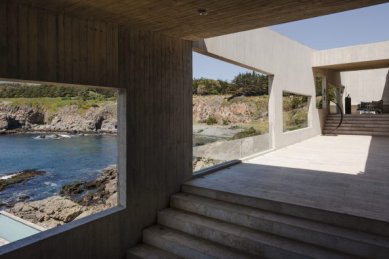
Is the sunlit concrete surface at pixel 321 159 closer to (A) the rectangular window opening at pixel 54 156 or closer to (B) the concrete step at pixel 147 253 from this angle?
(B) the concrete step at pixel 147 253

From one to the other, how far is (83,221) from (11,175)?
11026mm

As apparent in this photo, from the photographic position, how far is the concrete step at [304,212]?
10.5 feet

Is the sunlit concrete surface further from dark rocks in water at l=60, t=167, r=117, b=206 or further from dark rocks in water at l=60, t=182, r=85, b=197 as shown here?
dark rocks in water at l=60, t=182, r=85, b=197

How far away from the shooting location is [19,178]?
36.9ft

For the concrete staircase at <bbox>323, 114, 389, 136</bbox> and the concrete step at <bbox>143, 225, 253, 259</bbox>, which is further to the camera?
the concrete staircase at <bbox>323, 114, 389, 136</bbox>

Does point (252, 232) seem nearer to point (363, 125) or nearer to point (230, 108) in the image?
point (363, 125)

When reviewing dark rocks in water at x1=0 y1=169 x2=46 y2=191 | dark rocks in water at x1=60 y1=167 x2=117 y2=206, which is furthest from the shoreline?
dark rocks in water at x1=60 y1=167 x2=117 y2=206

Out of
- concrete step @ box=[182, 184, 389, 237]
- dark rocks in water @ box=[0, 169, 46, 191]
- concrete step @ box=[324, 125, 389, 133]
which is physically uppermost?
concrete step @ box=[324, 125, 389, 133]

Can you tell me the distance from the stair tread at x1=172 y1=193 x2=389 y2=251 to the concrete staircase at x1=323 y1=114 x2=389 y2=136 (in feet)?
37.9

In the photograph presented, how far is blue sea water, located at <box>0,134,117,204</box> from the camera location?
32.6 ft

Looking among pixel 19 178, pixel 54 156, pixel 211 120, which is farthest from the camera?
pixel 211 120

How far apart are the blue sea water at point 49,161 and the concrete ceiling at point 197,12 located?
24.6 ft

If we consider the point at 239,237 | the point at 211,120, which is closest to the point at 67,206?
the point at 239,237

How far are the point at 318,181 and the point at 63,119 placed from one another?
24700 millimetres
